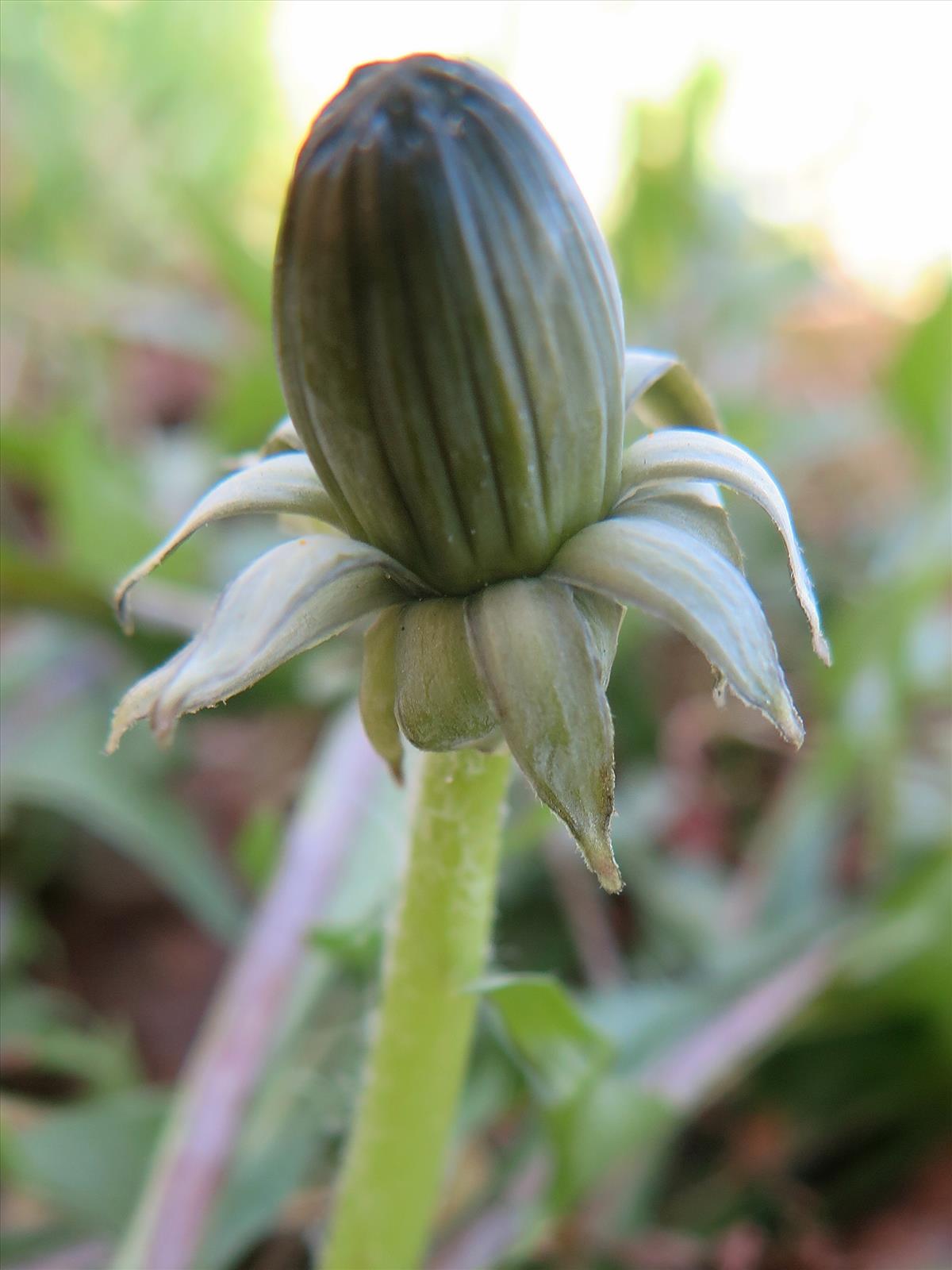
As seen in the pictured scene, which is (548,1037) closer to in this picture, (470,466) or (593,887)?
(470,466)

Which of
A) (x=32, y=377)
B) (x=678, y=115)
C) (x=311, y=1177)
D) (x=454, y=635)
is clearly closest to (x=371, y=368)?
(x=454, y=635)

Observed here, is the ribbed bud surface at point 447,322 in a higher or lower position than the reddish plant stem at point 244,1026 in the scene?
higher

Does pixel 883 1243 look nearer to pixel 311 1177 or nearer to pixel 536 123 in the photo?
pixel 311 1177

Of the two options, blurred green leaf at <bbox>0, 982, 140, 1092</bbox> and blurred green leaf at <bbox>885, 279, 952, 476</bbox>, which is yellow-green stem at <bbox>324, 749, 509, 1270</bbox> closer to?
blurred green leaf at <bbox>0, 982, 140, 1092</bbox>

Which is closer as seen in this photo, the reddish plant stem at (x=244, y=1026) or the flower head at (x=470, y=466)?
the flower head at (x=470, y=466)

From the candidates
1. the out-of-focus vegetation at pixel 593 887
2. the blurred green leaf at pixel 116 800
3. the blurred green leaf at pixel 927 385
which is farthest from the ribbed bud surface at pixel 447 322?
the blurred green leaf at pixel 927 385

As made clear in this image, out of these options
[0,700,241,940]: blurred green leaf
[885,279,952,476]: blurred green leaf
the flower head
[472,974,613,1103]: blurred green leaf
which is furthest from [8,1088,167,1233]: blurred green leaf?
[885,279,952,476]: blurred green leaf

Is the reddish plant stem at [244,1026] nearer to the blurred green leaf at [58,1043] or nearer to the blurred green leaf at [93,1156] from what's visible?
the blurred green leaf at [93,1156]
